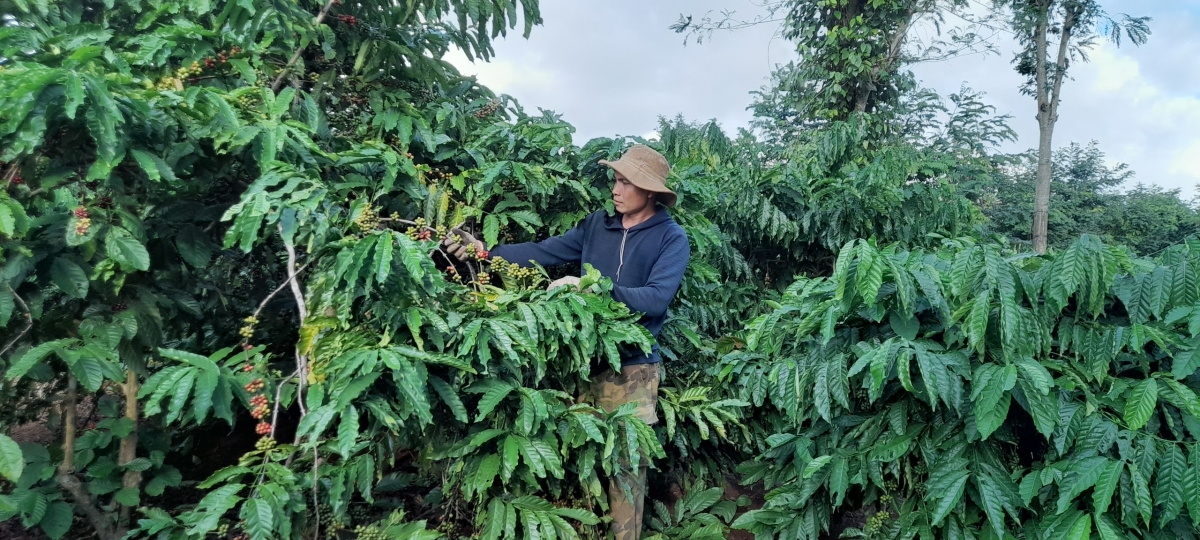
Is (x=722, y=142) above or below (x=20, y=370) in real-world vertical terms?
above

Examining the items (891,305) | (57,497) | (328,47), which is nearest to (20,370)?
(57,497)

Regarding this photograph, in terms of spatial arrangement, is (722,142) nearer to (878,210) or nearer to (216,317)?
(878,210)

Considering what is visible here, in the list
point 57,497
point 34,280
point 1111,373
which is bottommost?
point 57,497

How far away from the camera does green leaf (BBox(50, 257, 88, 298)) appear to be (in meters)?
1.88

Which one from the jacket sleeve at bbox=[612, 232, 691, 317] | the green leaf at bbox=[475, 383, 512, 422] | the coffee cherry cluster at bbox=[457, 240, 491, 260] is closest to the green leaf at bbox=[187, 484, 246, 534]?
the green leaf at bbox=[475, 383, 512, 422]

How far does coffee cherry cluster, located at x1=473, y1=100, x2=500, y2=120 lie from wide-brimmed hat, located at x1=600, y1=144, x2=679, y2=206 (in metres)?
0.66

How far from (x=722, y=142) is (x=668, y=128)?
0.52 metres

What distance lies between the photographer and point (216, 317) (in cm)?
288

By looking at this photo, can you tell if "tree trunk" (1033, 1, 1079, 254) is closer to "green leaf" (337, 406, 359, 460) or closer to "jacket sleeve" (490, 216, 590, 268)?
"jacket sleeve" (490, 216, 590, 268)

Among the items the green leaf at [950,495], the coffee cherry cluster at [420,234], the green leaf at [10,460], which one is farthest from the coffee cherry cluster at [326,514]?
the green leaf at [950,495]

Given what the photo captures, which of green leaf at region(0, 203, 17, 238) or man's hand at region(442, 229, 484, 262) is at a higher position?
man's hand at region(442, 229, 484, 262)

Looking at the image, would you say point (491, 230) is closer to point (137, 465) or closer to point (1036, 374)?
point (137, 465)

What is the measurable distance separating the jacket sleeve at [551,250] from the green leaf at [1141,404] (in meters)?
2.02

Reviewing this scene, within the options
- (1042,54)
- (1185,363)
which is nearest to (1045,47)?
(1042,54)
